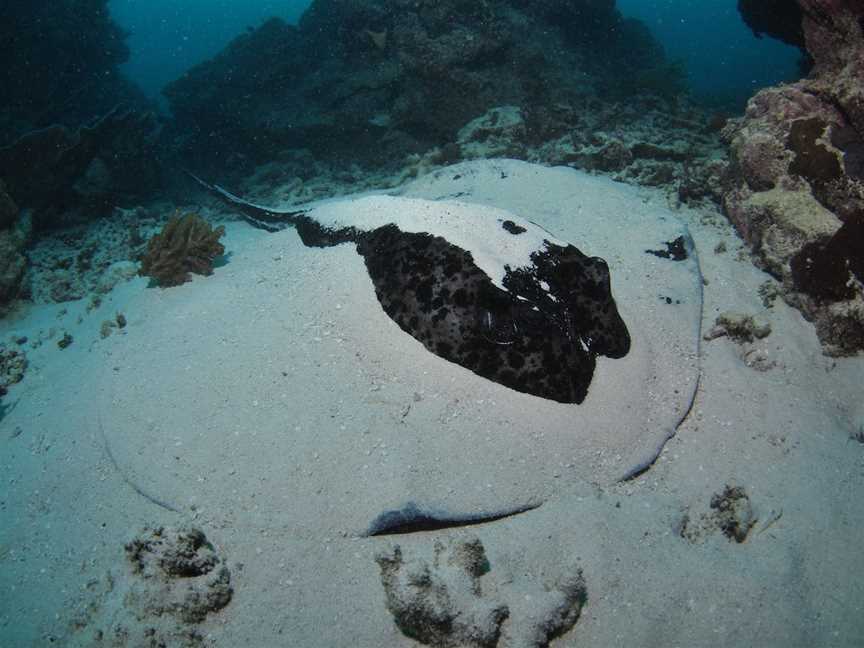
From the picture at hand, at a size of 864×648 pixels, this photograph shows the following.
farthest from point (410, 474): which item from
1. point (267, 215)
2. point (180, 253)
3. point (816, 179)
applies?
point (816, 179)

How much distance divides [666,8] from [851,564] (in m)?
113

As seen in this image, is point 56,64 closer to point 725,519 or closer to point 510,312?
point 510,312

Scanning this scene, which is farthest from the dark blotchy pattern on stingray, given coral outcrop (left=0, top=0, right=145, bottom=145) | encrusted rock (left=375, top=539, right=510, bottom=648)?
coral outcrop (left=0, top=0, right=145, bottom=145)

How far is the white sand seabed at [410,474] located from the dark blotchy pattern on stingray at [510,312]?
14 centimetres

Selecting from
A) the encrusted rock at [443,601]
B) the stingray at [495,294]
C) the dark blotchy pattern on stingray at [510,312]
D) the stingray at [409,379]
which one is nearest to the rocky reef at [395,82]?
the stingray at [495,294]

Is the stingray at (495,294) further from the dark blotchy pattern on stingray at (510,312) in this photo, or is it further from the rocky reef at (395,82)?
the rocky reef at (395,82)

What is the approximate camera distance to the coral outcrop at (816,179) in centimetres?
496

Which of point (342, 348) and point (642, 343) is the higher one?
point (642, 343)

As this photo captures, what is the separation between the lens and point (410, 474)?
3.44 meters

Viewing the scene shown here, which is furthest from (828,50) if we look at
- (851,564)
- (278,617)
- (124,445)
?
(124,445)

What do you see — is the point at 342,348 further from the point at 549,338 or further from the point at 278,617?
the point at 278,617

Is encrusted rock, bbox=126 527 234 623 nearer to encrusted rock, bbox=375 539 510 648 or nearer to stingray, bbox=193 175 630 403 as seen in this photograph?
encrusted rock, bbox=375 539 510 648

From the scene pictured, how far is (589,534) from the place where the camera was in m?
3.39

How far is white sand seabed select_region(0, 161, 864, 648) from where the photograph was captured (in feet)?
10.5
